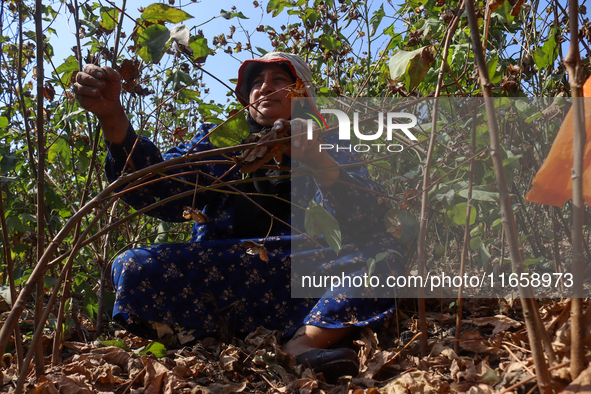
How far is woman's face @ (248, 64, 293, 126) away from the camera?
1680mm

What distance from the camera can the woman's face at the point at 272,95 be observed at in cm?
168

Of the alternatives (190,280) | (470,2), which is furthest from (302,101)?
(470,2)

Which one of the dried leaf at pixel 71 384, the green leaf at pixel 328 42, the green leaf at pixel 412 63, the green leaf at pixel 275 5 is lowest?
the dried leaf at pixel 71 384

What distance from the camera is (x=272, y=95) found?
171cm

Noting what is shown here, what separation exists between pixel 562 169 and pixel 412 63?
1.11 ft

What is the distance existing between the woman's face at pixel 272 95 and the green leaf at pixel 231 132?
52cm

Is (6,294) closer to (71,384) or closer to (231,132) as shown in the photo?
(71,384)

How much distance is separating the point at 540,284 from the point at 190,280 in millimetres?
1316

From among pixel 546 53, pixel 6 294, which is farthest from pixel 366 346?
pixel 546 53

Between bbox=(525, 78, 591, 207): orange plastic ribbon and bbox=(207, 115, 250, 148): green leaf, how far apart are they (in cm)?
67

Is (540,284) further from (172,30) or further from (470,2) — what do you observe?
(172,30)

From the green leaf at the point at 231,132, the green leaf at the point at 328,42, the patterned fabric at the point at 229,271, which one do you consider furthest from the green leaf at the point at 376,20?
the green leaf at the point at 231,132

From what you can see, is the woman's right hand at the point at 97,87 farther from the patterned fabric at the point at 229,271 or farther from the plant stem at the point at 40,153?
the patterned fabric at the point at 229,271

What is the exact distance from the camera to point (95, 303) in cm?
156
